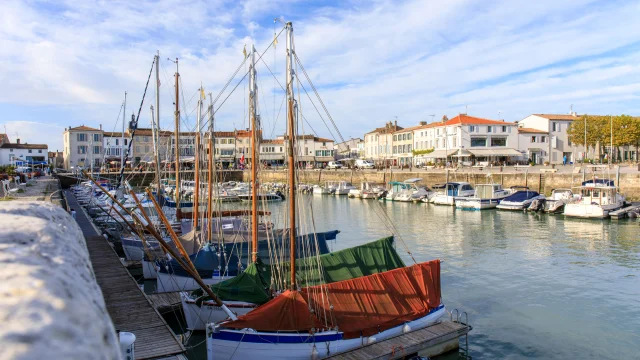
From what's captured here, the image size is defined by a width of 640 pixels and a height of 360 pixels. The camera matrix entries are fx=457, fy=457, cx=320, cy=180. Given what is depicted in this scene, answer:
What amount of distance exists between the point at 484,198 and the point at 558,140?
49056mm

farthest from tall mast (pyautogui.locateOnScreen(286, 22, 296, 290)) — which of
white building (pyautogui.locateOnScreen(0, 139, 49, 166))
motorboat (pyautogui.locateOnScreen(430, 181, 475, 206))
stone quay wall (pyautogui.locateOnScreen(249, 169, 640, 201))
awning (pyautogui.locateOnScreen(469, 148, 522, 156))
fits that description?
white building (pyautogui.locateOnScreen(0, 139, 49, 166))

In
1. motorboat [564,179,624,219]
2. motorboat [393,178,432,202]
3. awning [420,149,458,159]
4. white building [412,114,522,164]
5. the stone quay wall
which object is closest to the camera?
motorboat [564,179,624,219]

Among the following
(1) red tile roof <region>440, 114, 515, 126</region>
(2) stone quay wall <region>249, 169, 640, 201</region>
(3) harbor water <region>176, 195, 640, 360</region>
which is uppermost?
(1) red tile roof <region>440, 114, 515, 126</region>

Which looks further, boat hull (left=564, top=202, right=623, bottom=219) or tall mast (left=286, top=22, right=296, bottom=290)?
boat hull (left=564, top=202, right=623, bottom=219)

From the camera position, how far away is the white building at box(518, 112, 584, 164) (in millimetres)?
89188

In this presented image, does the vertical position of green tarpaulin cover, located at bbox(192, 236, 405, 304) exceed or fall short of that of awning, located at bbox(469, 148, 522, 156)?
it falls short

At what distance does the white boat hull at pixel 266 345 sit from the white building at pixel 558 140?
287 ft

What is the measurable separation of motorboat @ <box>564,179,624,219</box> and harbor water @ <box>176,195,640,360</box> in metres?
1.31

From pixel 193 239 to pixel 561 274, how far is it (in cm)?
1912

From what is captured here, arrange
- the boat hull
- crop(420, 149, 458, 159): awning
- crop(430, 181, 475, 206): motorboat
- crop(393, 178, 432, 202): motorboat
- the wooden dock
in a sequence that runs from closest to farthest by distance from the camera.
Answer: the wooden dock → the boat hull → crop(430, 181, 475, 206): motorboat → crop(393, 178, 432, 202): motorboat → crop(420, 149, 458, 159): awning

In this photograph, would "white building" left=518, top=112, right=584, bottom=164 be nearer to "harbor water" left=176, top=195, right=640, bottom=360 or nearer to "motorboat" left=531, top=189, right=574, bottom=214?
"motorboat" left=531, top=189, right=574, bottom=214

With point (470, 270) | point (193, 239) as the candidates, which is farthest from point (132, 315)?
point (470, 270)

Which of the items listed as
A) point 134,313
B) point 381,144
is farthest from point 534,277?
point 381,144

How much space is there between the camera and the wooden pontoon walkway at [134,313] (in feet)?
38.2
